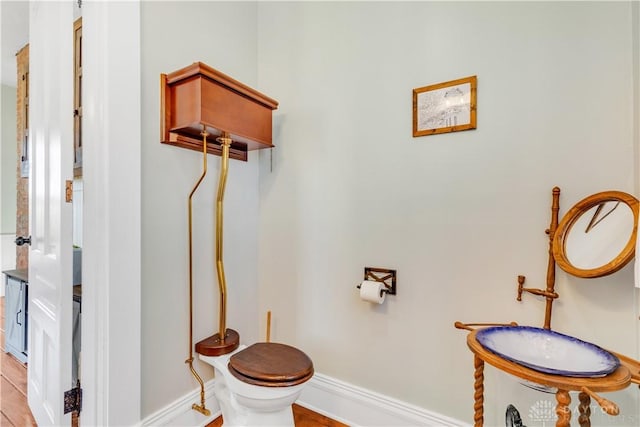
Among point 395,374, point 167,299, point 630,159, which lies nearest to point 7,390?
point 167,299

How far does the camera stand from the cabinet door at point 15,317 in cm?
202

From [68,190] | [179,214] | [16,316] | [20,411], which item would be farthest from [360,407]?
[16,316]

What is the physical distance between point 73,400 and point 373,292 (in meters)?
1.30

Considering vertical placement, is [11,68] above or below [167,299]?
above

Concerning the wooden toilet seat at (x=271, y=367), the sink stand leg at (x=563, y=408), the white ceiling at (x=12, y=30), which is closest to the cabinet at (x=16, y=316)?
the wooden toilet seat at (x=271, y=367)

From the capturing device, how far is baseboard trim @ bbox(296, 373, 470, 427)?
4.50ft

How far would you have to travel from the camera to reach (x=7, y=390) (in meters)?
1.76

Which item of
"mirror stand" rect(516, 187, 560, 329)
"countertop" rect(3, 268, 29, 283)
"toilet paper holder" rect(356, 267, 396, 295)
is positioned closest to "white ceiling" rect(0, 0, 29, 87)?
"countertop" rect(3, 268, 29, 283)

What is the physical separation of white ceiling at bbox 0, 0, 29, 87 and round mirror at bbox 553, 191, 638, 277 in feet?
11.5

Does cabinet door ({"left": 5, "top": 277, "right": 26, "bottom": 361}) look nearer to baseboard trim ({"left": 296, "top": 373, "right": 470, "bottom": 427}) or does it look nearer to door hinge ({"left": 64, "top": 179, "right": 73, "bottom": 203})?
door hinge ({"left": 64, "top": 179, "right": 73, "bottom": 203})

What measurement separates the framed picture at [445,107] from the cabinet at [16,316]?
2583 millimetres

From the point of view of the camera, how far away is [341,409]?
5.17ft

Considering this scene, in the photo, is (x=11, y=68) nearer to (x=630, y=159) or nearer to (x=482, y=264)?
(x=482, y=264)

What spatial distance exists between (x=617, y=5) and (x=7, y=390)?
341 cm
